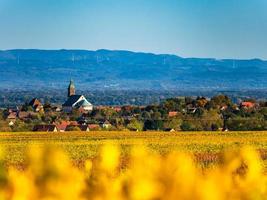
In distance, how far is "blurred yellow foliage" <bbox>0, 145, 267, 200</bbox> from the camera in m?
1.91

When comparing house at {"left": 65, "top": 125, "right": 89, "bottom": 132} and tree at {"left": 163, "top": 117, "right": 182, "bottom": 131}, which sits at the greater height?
tree at {"left": 163, "top": 117, "right": 182, "bottom": 131}

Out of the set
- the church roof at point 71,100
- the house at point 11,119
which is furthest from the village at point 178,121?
the church roof at point 71,100

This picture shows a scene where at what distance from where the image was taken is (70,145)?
152 ft

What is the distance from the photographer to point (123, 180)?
2172 mm

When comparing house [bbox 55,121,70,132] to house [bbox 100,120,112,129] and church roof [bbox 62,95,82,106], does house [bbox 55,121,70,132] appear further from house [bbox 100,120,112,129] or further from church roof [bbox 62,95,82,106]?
church roof [bbox 62,95,82,106]

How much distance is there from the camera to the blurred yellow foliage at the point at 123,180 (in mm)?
1906

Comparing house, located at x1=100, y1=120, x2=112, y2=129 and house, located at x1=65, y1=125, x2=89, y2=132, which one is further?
house, located at x1=100, y1=120, x2=112, y2=129

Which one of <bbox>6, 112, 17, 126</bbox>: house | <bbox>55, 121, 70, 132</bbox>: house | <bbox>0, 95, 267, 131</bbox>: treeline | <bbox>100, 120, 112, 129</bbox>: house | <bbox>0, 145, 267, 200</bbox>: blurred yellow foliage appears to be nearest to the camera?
<bbox>0, 145, 267, 200</bbox>: blurred yellow foliage

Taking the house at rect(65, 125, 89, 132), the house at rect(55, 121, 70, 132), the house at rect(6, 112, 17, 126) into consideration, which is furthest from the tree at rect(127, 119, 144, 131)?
the house at rect(6, 112, 17, 126)

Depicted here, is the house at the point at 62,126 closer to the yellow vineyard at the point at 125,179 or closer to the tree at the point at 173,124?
the tree at the point at 173,124

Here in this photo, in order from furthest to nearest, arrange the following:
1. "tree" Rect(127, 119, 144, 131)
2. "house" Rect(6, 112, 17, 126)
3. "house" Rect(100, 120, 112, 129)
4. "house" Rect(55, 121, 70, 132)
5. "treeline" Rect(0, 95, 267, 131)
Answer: "house" Rect(6, 112, 17, 126) < "house" Rect(100, 120, 112, 129) < "tree" Rect(127, 119, 144, 131) < "house" Rect(55, 121, 70, 132) < "treeline" Rect(0, 95, 267, 131)

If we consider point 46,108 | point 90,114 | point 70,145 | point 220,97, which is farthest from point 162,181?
point 46,108

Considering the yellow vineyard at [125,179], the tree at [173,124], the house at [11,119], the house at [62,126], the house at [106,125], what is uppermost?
A: the yellow vineyard at [125,179]

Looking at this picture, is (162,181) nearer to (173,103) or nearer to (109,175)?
(109,175)
